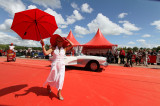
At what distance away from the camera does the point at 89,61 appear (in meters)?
6.22

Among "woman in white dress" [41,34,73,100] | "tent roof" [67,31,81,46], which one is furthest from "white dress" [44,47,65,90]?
"tent roof" [67,31,81,46]

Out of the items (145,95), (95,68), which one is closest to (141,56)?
(95,68)

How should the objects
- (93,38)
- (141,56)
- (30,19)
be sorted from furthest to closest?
(93,38) < (141,56) < (30,19)

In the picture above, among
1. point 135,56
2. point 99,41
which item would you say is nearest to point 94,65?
point 135,56

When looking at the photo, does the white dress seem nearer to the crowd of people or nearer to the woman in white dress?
the woman in white dress

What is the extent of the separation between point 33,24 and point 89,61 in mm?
4353

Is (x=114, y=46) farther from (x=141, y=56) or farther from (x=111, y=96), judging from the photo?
(x=111, y=96)

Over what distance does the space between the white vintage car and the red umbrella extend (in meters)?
3.59

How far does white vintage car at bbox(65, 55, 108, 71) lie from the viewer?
5.97 metres

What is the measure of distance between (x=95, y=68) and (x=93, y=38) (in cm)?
1026

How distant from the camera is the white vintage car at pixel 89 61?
597cm

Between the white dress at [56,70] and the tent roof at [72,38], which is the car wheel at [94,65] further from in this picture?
the tent roof at [72,38]

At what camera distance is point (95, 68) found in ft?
19.8

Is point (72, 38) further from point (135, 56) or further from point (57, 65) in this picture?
point (57, 65)
